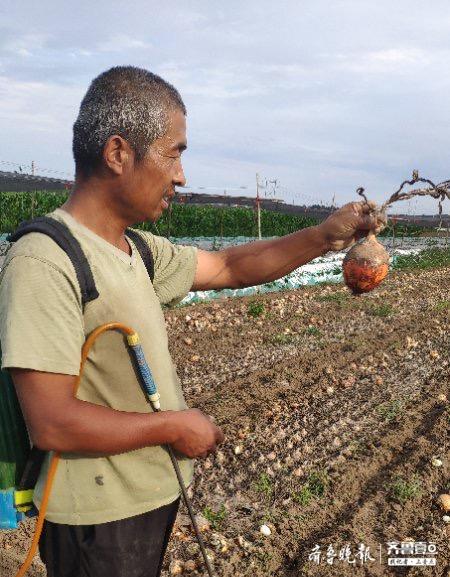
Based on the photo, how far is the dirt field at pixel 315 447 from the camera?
3.53 metres

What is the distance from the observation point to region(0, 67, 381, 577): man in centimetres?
148

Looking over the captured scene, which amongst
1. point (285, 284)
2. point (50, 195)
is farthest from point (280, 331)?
point (50, 195)

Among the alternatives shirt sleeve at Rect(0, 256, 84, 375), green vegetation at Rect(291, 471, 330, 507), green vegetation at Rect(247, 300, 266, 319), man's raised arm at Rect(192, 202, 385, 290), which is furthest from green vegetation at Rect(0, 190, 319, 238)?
shirt sleeve at Rect(0, 256, 84, 375)

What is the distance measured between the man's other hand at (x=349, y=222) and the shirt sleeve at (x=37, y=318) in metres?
1.27

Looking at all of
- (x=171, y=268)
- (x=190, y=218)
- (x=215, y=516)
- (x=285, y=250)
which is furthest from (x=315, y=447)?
(x=190, y=218)

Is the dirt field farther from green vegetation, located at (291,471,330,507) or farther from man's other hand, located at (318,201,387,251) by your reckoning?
man's other hand, located at (318,201,387,251)

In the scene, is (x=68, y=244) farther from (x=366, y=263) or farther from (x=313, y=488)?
(x=313, y=488)

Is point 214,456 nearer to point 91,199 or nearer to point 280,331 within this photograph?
point 91,199

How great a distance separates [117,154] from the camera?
5.55 feet

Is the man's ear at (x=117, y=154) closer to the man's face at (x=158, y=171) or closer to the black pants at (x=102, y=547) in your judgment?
the man's face at (x=158, y=171)

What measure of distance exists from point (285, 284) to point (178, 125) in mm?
10654

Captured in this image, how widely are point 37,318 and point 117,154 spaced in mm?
496

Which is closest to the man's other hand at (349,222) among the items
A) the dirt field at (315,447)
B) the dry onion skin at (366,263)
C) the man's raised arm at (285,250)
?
the man's raised arm at (285,250)

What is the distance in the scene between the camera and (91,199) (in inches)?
68.3
